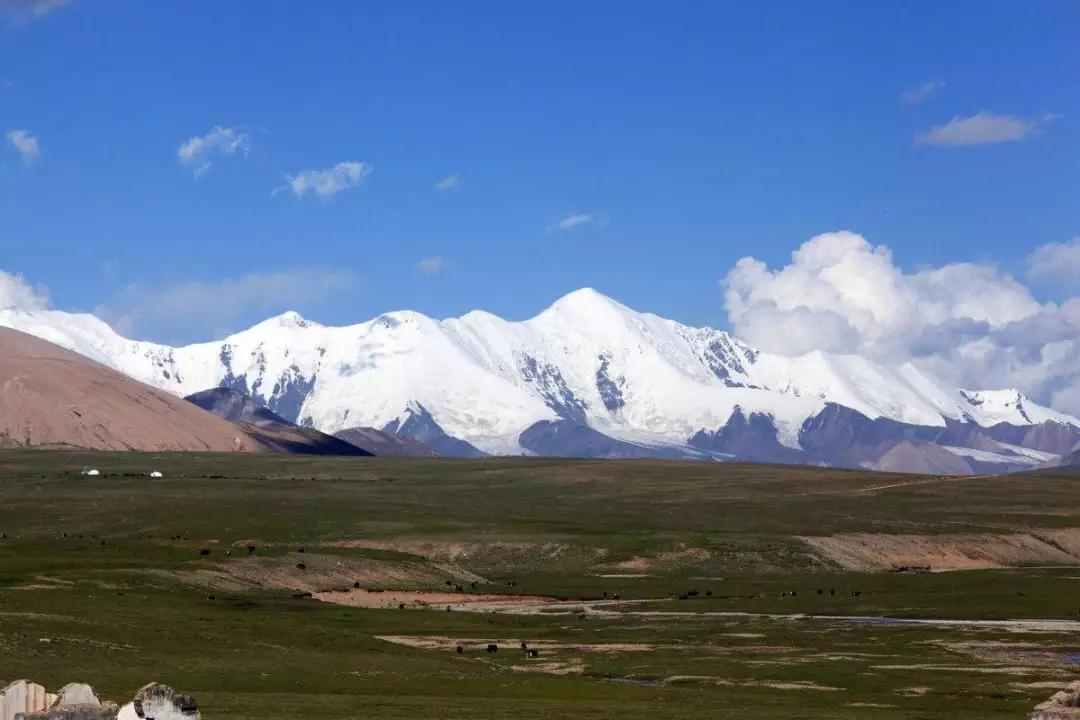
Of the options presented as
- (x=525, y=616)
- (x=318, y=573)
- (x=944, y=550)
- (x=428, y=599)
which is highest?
(x=944, y=550)

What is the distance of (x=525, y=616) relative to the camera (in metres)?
105

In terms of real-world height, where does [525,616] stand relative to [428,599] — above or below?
below

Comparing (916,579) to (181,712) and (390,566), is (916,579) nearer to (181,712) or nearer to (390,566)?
(390,566)

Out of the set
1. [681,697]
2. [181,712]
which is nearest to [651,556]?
[681,697]

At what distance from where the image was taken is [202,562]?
118500 millimetres

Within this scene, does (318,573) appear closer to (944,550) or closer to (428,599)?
(428,599)

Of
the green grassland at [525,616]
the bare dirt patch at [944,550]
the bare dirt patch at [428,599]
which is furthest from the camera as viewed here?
the bare dirt patch at [944,550]

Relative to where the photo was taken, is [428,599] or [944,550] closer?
[428,599]

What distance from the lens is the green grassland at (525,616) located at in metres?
60.2

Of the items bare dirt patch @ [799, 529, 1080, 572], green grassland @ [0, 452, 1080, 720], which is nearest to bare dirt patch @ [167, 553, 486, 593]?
green grassland @ [0, 452, 1080, 720]

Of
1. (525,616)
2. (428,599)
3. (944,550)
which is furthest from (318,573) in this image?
(944,550)

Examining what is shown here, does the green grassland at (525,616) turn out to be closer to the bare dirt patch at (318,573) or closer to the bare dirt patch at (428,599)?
the bare dirt patch at (318,573)

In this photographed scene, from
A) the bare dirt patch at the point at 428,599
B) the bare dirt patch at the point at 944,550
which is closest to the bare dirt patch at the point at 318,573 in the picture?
the bare dirt patch at the point at 428,599

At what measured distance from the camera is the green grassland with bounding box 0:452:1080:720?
6025 cm
